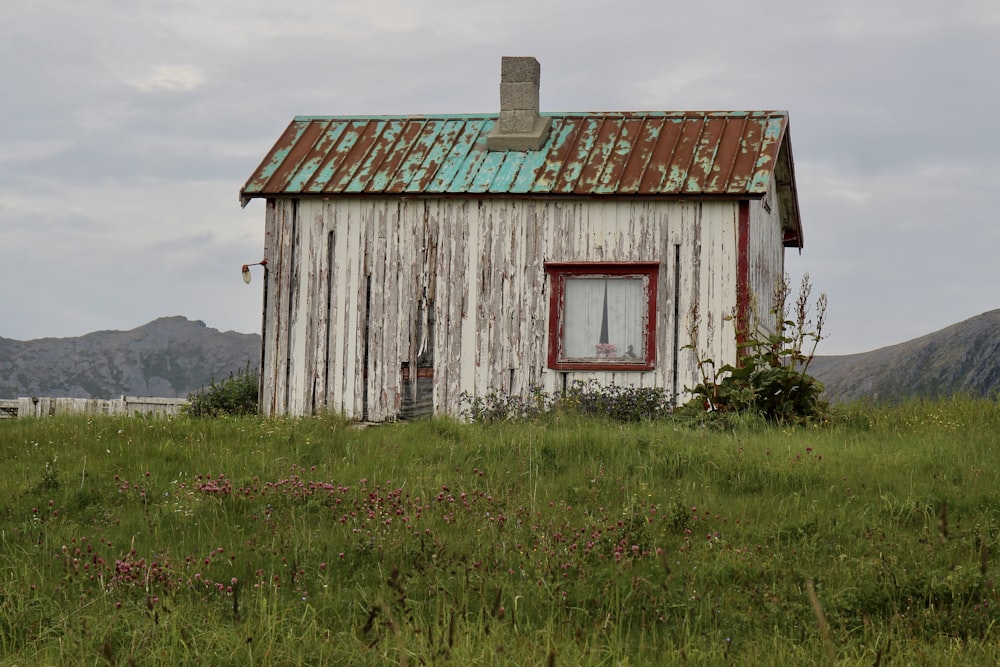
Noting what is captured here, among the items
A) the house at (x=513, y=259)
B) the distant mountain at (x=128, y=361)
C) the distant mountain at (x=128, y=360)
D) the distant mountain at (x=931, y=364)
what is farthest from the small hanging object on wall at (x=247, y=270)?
the distant mountain at (x=128, y=360)

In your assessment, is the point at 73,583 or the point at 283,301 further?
the point at 283,301

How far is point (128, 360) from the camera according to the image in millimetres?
173125

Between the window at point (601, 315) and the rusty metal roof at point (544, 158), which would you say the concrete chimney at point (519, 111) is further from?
the window at point (601, 315)

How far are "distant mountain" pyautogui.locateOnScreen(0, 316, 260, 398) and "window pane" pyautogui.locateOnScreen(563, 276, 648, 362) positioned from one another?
133501 mm

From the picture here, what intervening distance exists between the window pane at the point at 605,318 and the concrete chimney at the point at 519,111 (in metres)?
2.89

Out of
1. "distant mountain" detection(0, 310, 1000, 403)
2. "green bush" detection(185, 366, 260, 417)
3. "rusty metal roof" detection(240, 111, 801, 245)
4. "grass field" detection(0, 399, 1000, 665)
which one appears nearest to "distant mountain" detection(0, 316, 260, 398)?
"distant mountain" detection(0, 310, 1000, 403)

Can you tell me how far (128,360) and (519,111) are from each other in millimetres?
165568

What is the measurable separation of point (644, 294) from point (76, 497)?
9562 millimetres

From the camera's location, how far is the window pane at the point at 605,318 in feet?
54.6

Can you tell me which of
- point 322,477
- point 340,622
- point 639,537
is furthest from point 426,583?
point 322,477

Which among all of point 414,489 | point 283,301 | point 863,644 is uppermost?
point 283,301

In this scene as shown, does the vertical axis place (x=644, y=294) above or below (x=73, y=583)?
above

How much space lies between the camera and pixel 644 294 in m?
16.6

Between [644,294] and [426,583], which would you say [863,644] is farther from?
[644,294]
